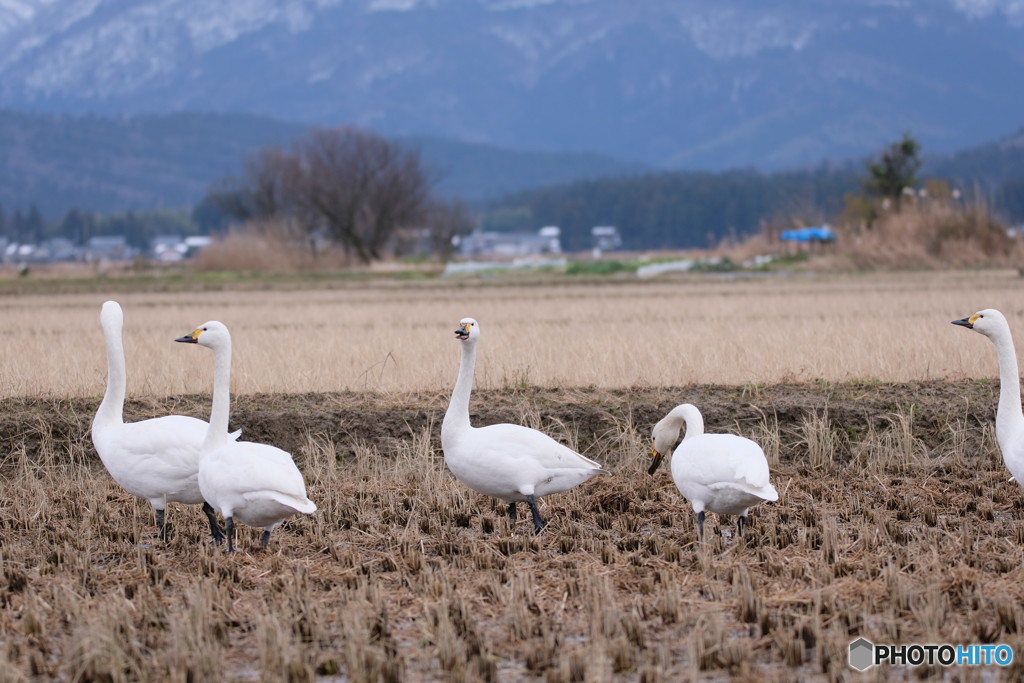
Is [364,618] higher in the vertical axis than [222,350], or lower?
lower

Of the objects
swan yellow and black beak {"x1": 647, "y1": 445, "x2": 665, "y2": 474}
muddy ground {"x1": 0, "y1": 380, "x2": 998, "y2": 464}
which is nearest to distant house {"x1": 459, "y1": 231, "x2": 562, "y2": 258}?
muddy ground {"x1": 0, "y1": 380, "x2": 998, "y2": 464}

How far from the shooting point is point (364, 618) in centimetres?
568

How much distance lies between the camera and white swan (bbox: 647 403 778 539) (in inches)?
269

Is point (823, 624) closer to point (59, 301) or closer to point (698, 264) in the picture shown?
point (59, 301)

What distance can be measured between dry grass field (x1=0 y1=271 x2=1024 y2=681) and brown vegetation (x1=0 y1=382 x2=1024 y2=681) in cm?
2

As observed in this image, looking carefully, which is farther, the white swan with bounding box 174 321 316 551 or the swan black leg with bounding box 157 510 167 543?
the swan black leg with bounding box 157 510 167 543

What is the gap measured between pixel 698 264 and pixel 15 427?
131 feet

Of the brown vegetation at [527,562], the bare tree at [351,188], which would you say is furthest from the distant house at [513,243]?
the brown vegetation at [527,562]

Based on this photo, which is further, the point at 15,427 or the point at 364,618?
the point at 15,427

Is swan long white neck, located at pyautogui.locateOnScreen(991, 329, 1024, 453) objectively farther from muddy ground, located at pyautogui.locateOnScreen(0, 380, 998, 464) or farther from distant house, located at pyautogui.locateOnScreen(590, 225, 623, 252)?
distant house, located at pyautogui.locateOnScreen(590, 225, 623, 252)

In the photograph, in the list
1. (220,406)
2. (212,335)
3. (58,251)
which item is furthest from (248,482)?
(58,251)

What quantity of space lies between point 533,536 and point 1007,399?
3.09 meters

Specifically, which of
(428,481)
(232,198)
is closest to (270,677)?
(428,481)
